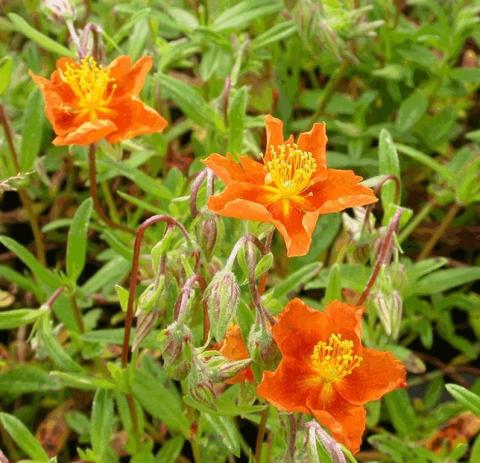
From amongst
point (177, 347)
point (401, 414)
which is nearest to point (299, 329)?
point (177, 347)

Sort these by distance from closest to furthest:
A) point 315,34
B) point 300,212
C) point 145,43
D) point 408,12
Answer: point 300,212 → point 315,34 → point 145,43 → point 408,12

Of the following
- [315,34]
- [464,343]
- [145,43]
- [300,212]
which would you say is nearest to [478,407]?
[300,212]

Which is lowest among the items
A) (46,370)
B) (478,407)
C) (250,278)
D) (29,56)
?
(46,370)

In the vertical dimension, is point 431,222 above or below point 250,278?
below

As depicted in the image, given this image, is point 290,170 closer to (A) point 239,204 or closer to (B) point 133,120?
(A) point 239,204

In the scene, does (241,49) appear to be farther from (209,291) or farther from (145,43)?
(209,291)

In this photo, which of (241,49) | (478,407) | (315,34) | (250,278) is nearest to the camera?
(250,278)

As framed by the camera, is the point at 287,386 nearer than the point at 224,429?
Yes
